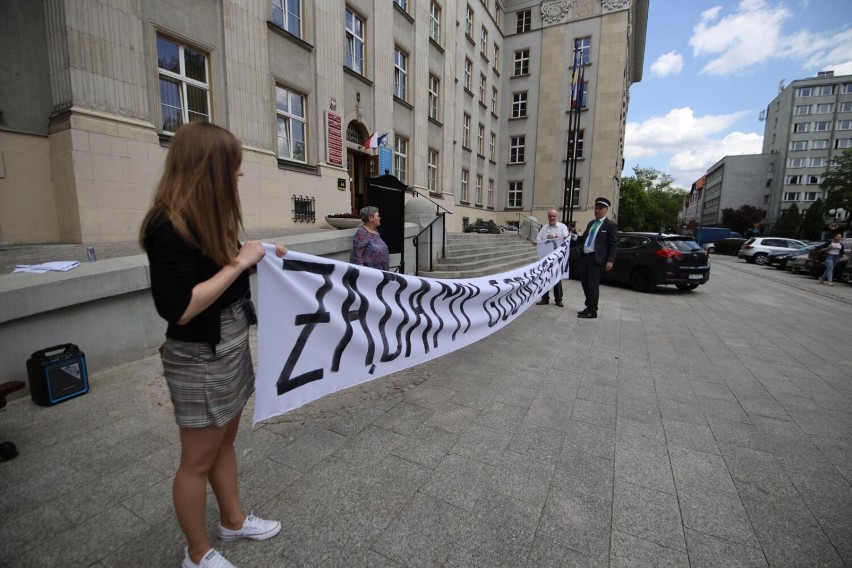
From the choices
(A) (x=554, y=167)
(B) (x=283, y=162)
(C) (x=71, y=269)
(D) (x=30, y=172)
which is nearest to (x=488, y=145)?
(A) (x=554, y=167)

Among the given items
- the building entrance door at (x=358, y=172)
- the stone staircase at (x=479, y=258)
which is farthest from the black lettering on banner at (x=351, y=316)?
the building entrance door at (x=358, y=172)

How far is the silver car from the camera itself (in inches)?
955

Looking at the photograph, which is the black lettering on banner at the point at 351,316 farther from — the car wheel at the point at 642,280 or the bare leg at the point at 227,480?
the car wheel at the point at 642,280

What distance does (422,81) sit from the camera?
18234 millimetres

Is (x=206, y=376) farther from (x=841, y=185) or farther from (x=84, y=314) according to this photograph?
(x=841, y=185)

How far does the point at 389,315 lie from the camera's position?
10.00 feet

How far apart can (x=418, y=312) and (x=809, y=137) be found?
10225 centimetres

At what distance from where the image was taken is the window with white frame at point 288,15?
10.9 m

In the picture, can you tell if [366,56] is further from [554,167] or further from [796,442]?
[554,167]

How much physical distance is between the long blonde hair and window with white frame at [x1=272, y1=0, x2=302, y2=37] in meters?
11.7

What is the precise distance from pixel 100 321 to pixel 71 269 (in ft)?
2.06

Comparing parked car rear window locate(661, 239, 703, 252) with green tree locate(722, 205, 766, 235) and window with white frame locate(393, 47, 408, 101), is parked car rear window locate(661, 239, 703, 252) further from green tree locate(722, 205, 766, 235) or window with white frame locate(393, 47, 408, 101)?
green tree locate(722, 205, 766, 235)

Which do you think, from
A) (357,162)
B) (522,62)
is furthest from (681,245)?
(522,62)

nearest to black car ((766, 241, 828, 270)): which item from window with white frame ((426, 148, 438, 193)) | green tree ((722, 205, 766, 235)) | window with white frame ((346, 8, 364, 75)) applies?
window with white frame ((426, 148, 438, 193))
